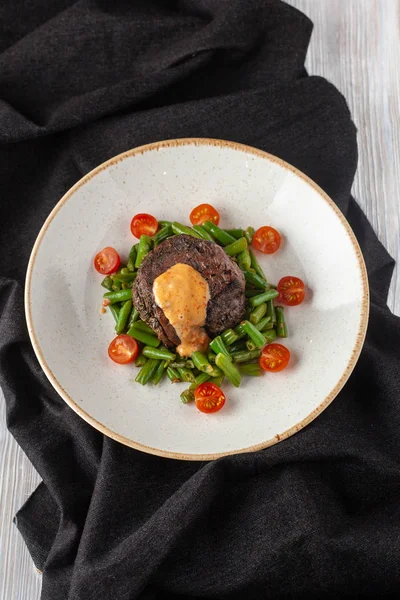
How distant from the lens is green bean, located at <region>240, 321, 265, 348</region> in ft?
15.6

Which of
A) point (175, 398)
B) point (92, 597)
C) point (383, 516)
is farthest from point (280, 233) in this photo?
point (92, 597)

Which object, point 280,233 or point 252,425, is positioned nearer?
point 252,425

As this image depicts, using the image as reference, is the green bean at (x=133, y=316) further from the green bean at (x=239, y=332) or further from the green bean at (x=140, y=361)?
the green bean at (x=239, y=332)

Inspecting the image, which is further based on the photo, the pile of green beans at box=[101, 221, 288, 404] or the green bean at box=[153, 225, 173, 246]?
the green bean at box=[153, 225, 173, 246]

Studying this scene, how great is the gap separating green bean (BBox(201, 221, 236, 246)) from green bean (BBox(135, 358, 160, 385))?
1.03 meters

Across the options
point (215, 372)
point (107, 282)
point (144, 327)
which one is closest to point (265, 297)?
point (215, 372)

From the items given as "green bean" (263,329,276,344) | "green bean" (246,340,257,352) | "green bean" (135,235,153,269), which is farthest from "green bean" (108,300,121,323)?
"green bean" (263,329,276,344)

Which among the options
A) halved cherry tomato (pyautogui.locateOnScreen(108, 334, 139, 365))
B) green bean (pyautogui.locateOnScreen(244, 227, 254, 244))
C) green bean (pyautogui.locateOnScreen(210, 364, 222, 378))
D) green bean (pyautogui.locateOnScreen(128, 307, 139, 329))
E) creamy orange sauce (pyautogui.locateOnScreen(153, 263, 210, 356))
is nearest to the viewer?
creamy orange sauce (pyautogui.locateOnScreen(153, 263, 210, 356))

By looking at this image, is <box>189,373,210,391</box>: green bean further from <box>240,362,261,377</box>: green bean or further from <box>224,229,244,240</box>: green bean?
<box>224,229,244,240</box>: green bean

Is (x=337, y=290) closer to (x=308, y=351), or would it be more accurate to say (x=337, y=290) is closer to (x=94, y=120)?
(x=308, y=351)

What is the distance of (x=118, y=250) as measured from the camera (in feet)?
16.9

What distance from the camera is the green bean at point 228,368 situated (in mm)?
4660

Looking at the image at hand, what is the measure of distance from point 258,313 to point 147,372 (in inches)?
34.4

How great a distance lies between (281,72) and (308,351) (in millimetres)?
2313
